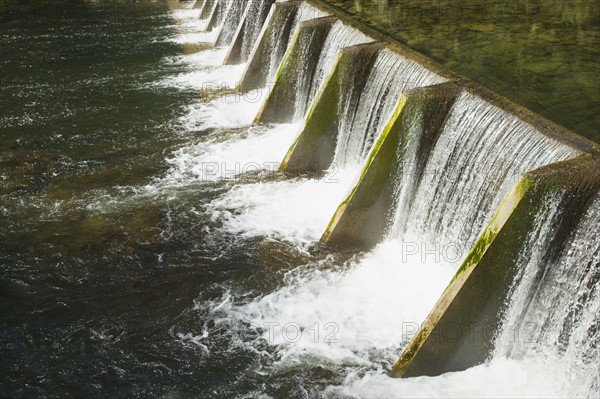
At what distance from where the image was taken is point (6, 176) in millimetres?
13414

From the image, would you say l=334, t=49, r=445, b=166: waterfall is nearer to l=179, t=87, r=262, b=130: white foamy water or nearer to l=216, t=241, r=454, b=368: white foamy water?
l=216, t=241, r=454, b=368: white foamy water

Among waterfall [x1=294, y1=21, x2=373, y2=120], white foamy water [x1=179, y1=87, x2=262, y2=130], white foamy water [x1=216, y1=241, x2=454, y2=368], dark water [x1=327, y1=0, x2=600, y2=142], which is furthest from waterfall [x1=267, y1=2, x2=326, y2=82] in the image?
white foamy water [x1=216, y1=241, x2=454, y2=368]

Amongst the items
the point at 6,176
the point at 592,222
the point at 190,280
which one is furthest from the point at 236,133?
the point at 592,222

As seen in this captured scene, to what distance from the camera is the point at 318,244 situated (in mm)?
10695

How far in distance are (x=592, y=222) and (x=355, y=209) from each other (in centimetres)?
411

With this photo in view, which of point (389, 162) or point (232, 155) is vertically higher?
point (389, 162)

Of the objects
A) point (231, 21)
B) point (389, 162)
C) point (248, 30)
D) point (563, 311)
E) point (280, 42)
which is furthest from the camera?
point (231, 21)

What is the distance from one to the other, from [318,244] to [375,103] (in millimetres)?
3212

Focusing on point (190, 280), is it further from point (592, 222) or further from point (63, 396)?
point (592, 222)

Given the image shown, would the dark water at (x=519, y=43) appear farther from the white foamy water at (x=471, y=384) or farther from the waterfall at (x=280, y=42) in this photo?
the white foamy water at (x=471, y=384)

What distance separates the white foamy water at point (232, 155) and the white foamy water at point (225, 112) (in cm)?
74

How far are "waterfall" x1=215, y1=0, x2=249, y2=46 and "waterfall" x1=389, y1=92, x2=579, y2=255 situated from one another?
14.8 m

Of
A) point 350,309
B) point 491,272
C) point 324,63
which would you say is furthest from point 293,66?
point 491,272

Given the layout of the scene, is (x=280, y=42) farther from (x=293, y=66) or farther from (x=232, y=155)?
(x=232, y=155)
